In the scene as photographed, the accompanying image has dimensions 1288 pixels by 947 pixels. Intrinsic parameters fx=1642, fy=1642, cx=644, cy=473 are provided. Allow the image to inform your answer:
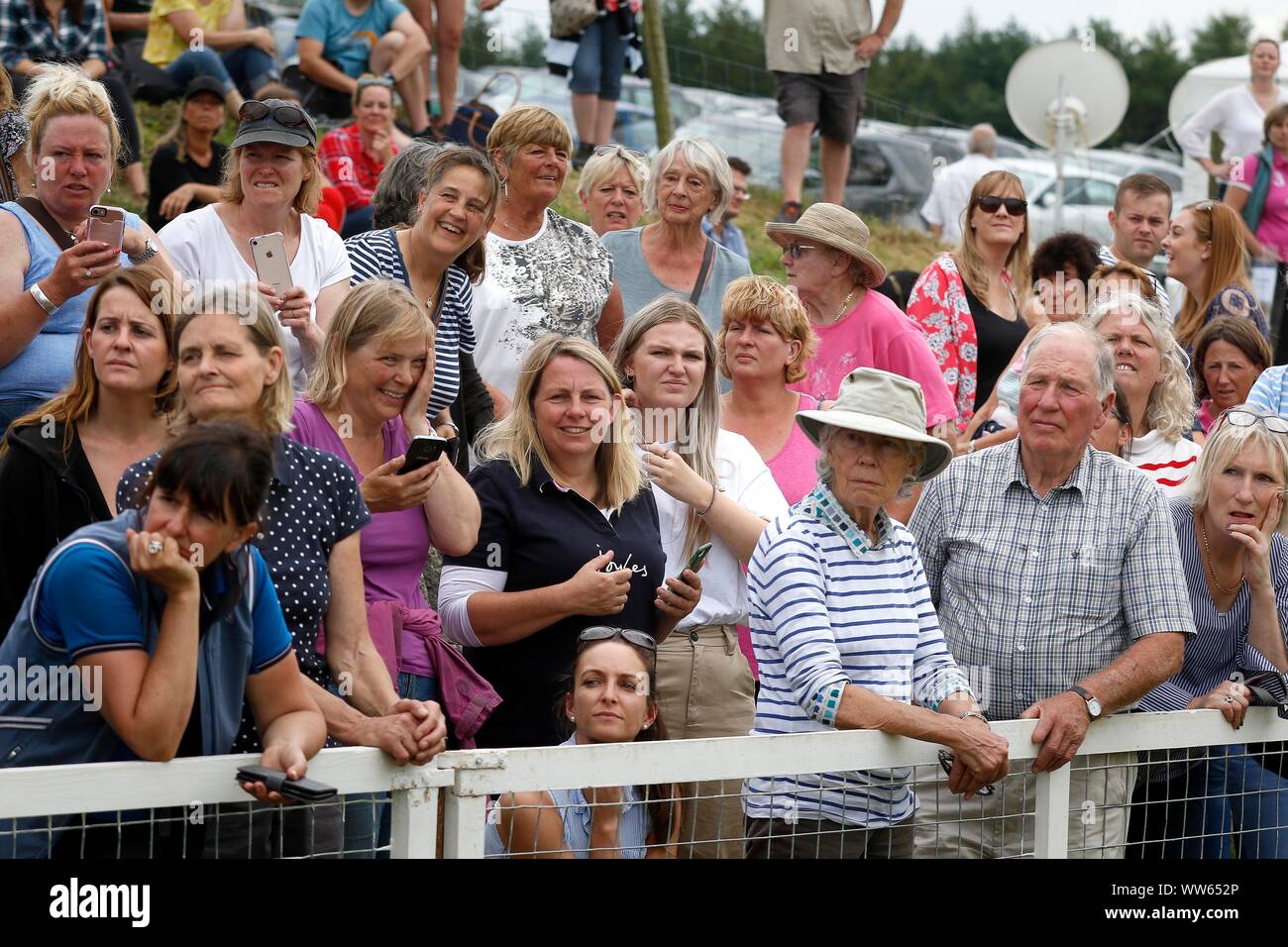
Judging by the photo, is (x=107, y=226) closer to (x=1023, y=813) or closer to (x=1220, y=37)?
(x=1023, y=813)

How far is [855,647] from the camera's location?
3.95 m

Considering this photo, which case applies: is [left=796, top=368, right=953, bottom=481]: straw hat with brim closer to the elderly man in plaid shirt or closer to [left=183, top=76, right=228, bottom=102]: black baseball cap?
the elderly man in plaid shirt

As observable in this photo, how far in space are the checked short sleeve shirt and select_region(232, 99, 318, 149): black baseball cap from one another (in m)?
2.33

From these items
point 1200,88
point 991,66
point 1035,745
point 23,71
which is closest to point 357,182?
point 23,71

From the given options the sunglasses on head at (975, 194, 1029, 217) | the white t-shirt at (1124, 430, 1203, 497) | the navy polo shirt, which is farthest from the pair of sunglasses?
the sunglasses on head at (975, 194, 1029, 217)

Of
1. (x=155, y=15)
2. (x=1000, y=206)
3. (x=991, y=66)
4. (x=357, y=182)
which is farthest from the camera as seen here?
(x=991, y=66)

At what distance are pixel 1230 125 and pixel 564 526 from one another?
8.54 meters

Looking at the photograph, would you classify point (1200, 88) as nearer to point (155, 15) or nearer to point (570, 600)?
point (155, 15)

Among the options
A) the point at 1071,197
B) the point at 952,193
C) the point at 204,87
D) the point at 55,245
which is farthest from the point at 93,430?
the point at 1071,197

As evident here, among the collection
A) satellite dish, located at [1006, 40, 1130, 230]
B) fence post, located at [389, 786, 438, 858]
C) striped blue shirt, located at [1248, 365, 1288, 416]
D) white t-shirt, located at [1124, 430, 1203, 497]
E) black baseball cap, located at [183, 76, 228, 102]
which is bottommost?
fence post, located at [389, 786, 438, 858]

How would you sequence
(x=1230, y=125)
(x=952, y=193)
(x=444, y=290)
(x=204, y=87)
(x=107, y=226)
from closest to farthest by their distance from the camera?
(x=107, y=226)
(x=444, y=290)
(x=204, y=87)
(x=1230, y=125)
(x=952, y=193)

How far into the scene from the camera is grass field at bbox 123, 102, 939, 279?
11.2 meters

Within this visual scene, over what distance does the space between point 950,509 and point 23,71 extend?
19.8 feet
